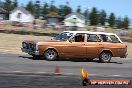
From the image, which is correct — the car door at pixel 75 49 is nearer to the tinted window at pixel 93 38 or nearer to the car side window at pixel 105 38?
the tinted window at pixel 93 38

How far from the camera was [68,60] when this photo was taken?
2417cm

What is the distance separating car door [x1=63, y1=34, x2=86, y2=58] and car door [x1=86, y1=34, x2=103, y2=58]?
0.87 ft

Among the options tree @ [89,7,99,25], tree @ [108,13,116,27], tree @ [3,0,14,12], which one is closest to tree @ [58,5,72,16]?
tree @ [89,7,99,25]

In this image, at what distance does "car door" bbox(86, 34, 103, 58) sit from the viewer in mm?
23844

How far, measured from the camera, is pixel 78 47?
77.6ft

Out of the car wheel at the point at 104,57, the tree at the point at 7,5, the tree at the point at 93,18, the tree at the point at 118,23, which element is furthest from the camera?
the tree at the point at 118,23

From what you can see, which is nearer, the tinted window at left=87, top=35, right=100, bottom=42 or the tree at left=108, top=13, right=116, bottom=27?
the tinted window at left=87, top=35, right=100, bottom=42

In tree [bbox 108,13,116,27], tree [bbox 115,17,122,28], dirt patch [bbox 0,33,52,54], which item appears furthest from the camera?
tree [bbox 108,13,116,27]

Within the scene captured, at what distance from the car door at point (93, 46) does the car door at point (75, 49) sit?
0.27 metres

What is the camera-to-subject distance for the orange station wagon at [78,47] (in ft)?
75.2

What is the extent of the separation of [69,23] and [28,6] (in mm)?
36357

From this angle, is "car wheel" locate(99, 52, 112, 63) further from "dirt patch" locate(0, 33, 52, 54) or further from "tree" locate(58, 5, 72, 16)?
"tree" locate(58, 5, 72, 16)

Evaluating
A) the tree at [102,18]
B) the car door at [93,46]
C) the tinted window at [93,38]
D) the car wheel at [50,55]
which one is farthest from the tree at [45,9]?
the car wheel at [50,55]

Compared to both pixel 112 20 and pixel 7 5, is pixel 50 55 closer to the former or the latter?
pixel 7 5
